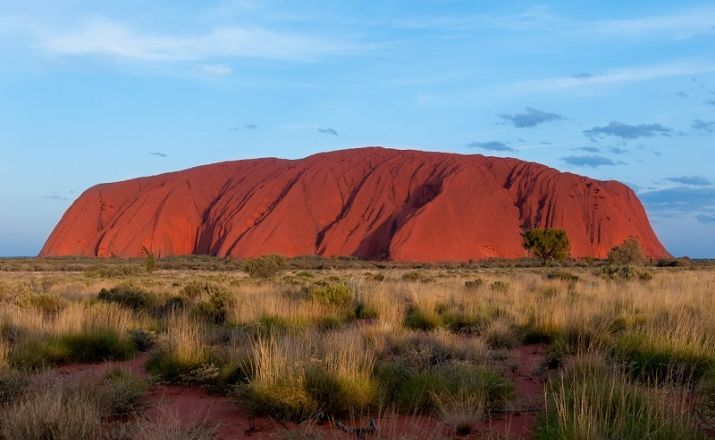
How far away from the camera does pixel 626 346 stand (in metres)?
6.64

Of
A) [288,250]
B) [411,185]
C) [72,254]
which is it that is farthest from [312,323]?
[72,254]

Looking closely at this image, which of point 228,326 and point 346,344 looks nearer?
point 346,344

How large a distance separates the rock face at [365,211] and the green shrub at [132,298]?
5148 centimetres

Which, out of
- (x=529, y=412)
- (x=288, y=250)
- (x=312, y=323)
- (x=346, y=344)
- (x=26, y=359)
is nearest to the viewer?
(x=529, y=412)

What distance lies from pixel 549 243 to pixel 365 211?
27.8 metres

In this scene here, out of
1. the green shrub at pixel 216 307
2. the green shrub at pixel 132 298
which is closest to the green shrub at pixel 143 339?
the green shrub at pixel 216 307

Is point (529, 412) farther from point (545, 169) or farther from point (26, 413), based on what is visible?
point (545, 169)

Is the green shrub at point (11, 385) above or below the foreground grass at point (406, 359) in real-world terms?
below

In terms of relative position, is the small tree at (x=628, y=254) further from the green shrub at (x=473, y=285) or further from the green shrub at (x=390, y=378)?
the green shrub at (x=390, y=378)

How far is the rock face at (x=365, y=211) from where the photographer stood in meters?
71.8

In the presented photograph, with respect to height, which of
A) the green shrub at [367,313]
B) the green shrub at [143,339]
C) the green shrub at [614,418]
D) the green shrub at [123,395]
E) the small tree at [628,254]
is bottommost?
the green shrub at [143,339]

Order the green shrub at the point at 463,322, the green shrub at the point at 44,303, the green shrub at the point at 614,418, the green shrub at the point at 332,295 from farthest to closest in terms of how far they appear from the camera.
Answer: the green shrub at the point at 332,295 < the green shrub at the point at 44,303 < the green shrub at the point at 463,322 < the green shrub at the point at 614,418

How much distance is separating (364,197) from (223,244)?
59.4 feet

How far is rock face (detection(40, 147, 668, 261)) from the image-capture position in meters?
71.8
